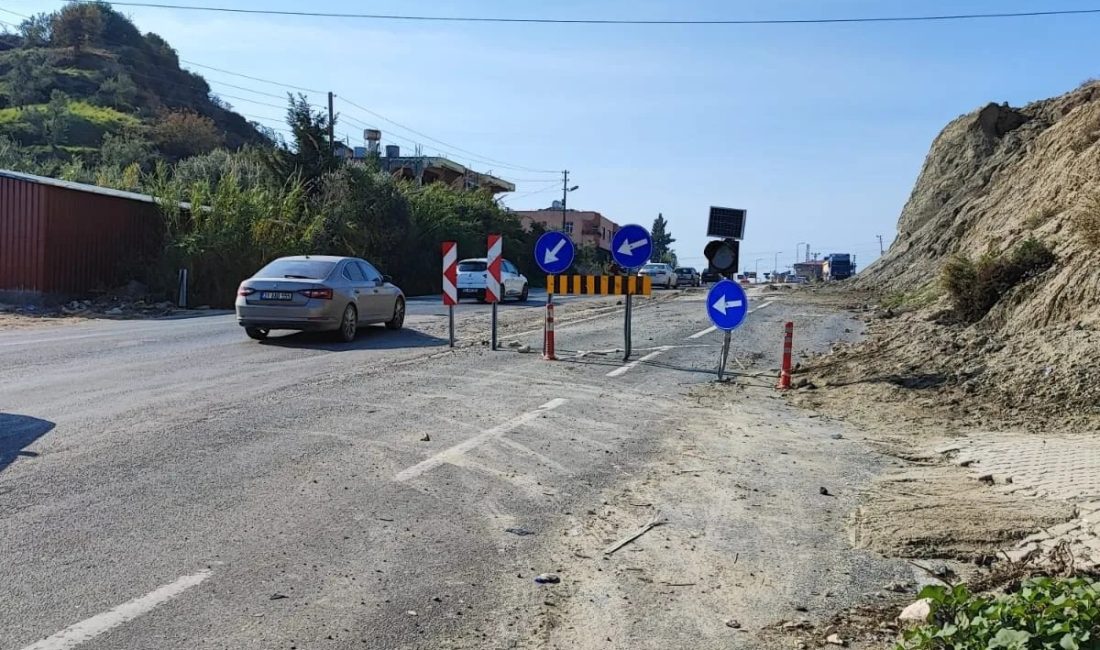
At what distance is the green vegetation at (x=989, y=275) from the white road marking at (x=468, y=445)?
29.1ft

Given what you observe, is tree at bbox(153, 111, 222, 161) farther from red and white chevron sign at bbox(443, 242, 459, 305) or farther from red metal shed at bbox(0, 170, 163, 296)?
red and white chevron sign at bbox(443, 242, 459, 305)

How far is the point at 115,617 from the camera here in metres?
4.11

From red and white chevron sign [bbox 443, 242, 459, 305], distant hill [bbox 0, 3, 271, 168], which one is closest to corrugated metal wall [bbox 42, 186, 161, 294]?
red and white chevron sign [bbox 443, 242, 459, 305]

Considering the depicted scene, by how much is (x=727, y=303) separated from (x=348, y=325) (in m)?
6.68

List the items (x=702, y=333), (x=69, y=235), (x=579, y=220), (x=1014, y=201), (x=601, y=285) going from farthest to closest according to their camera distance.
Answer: (x=579, y=220) → (x=1014, y=201) → (x=69, y=235) → (x=702, y=333) → (x=601, y=285)

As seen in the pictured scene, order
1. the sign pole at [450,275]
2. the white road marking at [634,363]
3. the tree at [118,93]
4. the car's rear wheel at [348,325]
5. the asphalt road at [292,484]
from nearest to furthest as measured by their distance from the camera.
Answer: the asphalt road at [292,484], the white road marking at [634,363], the sign pole at [450,275], the car's rear wheel at [348,325], the tree at [118,93]

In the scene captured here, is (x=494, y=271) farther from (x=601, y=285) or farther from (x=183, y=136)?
(x=183, y=136)

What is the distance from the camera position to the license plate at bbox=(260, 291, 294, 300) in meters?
15.4

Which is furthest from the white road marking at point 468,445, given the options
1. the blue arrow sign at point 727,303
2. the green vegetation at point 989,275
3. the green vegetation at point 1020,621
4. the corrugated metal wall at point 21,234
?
the corrugated metal wall at point 21,234

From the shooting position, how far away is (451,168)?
71.3 meters

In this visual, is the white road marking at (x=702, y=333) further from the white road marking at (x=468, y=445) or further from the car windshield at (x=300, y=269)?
the white road marking at (x=468, y=445)

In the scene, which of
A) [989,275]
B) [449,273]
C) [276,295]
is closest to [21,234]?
[276,295]

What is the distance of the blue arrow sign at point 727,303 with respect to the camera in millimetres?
12938

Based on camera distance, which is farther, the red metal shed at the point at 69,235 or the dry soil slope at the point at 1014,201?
the red metal shed at the point at 69,235
